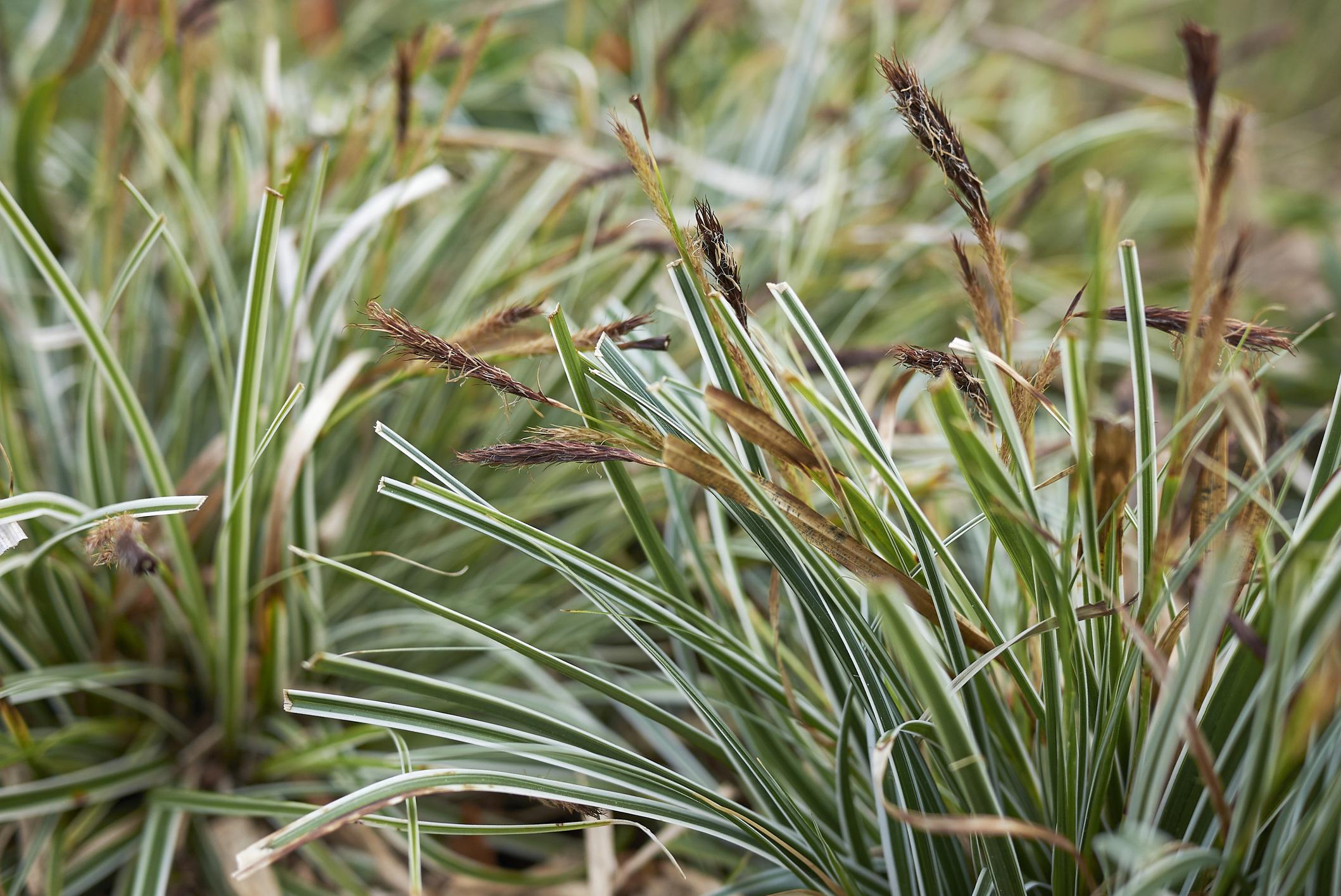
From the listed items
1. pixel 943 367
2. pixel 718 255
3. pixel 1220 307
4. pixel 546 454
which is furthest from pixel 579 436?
pixel 1220 307

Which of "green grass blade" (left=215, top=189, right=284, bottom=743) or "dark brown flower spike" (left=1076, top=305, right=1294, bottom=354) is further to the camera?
"green grass blade" (left=215, top=189, right=284, bottom=743)

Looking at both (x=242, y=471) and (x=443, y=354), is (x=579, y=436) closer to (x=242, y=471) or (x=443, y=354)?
(x=443, y=354)

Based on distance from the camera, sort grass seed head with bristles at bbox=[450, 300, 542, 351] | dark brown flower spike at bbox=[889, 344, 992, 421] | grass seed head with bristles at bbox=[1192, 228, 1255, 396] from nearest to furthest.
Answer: grass seed head with bristles at bbox=[1192, 228, 1255, 396] < dark brown flower spike at bbox=[889, 344, 992, 421] < grass seed head with bristles at bbox=[450, 300, 542, 351]

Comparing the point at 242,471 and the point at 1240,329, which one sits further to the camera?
the point at 242,471

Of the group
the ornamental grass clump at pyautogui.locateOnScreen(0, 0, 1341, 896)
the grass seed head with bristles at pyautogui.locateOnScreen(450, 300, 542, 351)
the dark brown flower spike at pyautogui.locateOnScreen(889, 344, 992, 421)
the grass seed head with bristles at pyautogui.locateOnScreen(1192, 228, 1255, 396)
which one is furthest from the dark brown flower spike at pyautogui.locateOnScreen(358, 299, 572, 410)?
the grass seed head with bristles at pyautogui.locateOnScreen(1192, 228, 1255, 396)

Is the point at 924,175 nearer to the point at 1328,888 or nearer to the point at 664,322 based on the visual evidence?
the point at 664,322

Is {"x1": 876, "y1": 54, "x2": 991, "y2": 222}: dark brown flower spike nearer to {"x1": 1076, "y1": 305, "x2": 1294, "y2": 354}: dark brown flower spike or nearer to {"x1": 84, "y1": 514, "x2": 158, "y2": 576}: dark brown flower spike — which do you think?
{"x1": 1076, "y1": 305, "x2": 1294, "y2": 354}: dark brown flower spike

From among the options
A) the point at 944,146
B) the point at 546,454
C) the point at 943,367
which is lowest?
the point at 546,454
